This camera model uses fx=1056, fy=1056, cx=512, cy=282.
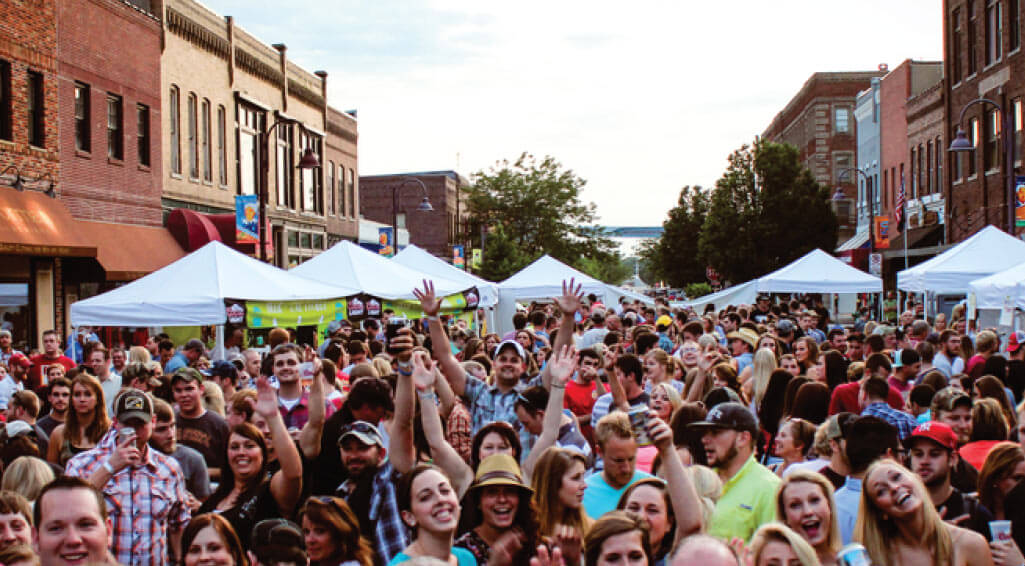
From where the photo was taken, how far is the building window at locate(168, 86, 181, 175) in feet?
90.6

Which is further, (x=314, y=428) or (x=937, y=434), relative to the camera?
(x=314, y=428)

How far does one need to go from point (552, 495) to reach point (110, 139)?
21975 mm

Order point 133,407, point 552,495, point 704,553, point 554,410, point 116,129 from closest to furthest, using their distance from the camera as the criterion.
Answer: point 704,553 < point 552,495 < point 133,407 < point 554,410 < point 116,129

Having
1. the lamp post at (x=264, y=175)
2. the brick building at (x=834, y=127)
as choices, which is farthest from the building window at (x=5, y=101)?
the brick building at (x=834, y=127)

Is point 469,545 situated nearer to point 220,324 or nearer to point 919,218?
point 220,324

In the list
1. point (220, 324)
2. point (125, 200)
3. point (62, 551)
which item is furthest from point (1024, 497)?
point (125, 200)

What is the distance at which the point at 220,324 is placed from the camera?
1348cm

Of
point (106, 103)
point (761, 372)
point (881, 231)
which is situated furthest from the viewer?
point (881, 231)

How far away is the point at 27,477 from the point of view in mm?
5922

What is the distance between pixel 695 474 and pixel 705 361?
10.8 ft

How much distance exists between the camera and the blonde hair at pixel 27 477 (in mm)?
5863

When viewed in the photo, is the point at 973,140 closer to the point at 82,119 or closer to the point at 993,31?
the point at 993,31

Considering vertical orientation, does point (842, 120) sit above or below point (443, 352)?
above

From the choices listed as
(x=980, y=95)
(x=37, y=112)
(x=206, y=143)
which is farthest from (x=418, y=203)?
(x=37, y=112)
